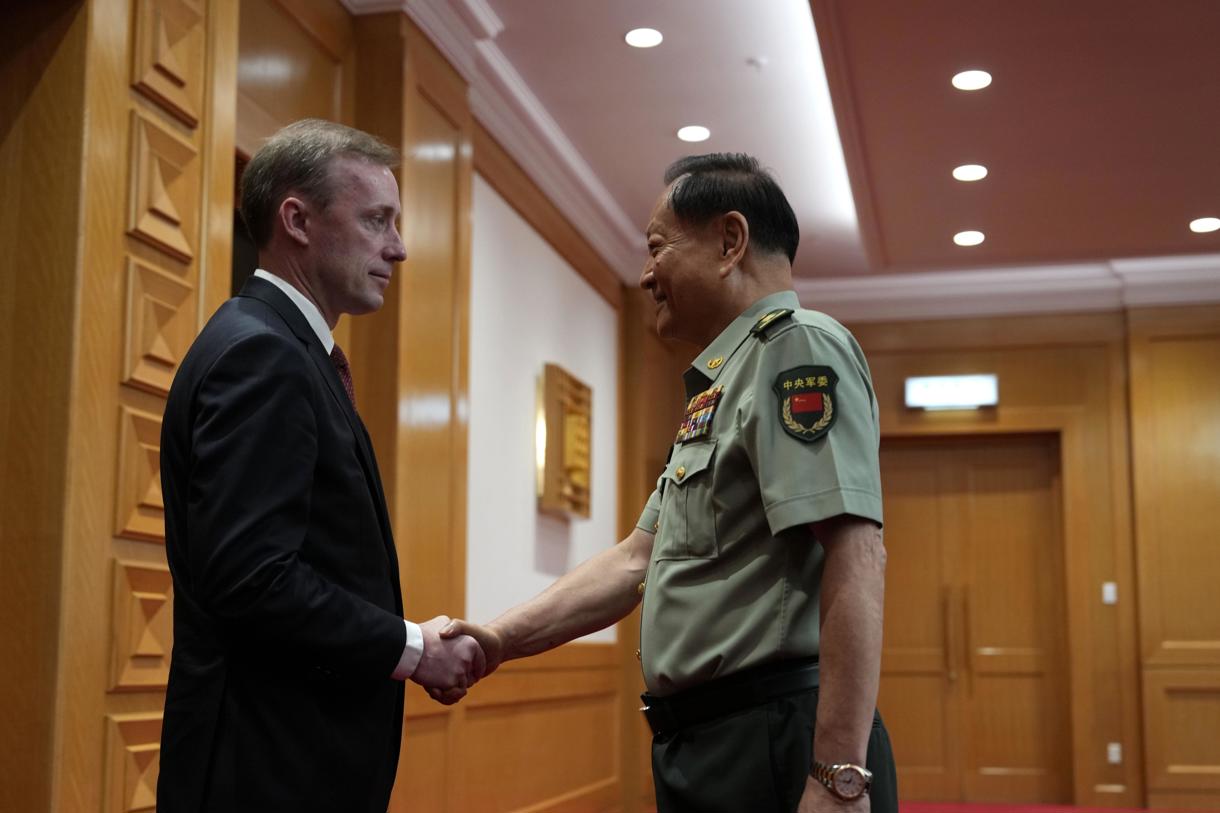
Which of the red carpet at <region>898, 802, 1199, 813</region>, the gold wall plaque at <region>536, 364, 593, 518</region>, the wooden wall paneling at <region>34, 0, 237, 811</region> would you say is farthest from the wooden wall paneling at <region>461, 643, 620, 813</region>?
the wooden wall paneling at <region>34, 0, 237, 811</region>

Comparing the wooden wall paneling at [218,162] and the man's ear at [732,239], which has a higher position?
the wooden wall paneling at [218,162]

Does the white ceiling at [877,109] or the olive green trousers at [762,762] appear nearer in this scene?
the olive green trousers at [762,762]

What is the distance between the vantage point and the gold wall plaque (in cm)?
682

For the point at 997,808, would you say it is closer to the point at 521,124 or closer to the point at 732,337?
the point at 521,124

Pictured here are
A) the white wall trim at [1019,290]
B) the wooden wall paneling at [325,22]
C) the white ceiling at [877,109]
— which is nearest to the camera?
the wooden wall paneling at [325,22]

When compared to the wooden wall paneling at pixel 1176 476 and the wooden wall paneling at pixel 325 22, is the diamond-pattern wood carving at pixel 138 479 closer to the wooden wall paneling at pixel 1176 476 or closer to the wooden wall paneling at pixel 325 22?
the wooden wall paneling at pixel 325 22

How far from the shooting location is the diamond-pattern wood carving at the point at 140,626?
299cm

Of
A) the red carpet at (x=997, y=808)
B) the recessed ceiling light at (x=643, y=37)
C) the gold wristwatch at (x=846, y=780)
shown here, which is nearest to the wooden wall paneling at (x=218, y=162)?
the gold wristwatch at (x=846, y=780)

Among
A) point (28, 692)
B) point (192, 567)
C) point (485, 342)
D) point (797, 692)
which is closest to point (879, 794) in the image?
point (797, 692)

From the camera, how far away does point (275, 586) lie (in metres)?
1.69

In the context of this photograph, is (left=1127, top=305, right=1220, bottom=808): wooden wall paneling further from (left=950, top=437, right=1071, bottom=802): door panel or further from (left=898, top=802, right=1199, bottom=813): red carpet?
(left=950, top=437, right=1071, bottom=802): door panel

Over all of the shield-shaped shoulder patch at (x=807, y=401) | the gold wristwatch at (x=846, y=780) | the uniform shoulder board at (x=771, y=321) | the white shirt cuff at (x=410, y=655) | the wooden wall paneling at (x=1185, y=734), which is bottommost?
the wooden wall paneling at (x=1185, y=734)

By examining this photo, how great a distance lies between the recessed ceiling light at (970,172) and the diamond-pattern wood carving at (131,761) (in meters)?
4.69

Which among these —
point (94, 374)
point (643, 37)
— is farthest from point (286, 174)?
point (643, 37)
